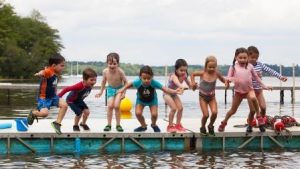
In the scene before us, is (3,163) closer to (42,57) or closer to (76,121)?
(76,121)

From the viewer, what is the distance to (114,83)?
14125mm

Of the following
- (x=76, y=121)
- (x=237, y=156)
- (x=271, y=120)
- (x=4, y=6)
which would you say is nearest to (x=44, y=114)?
(x=76, y=121)

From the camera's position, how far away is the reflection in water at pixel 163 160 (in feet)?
39.1

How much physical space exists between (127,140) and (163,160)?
1.34 metres

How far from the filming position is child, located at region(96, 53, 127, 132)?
13828mm

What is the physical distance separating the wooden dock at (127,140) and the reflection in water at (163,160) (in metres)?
0.41

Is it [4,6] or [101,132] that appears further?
[4,6]

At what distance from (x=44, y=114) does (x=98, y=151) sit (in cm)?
149

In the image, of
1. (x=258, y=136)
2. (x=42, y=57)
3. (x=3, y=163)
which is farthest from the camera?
(x=42, y=57)

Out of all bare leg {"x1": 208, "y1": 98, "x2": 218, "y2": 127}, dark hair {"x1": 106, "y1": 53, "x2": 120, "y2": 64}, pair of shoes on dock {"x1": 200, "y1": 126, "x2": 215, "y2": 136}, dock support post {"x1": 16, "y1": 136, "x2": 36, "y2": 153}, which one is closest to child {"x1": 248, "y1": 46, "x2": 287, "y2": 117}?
bare leg {"x1": 208, "y1": 98, "x2": 218, "y2": 127}

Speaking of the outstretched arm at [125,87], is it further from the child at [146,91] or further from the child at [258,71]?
the child at [258,71]

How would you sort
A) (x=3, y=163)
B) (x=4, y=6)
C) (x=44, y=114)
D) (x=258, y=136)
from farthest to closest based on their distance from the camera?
(x=4, y=6), (x=258, y=136), (x=44, y=114), (x=3, y=163)

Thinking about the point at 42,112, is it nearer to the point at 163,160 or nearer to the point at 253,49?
the point at 163,160

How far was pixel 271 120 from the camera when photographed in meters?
14.6
